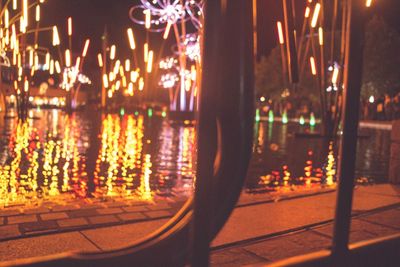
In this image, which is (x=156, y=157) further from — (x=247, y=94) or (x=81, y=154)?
(x=247, y=94)

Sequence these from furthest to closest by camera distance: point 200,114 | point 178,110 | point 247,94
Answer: point 178,110 → point 247,94 → point 200,114

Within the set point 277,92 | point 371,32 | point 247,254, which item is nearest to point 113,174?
point 247,254

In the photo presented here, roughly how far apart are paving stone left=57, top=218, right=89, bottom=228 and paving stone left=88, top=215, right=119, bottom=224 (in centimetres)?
8

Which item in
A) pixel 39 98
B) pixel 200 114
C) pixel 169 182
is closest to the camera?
pixel 200 114

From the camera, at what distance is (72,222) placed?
4.84 metres

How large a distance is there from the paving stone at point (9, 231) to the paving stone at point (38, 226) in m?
0.06

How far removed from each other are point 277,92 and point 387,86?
42.3ft

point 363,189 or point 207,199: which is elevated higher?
point 207,199

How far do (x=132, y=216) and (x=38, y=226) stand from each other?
1.01 meters

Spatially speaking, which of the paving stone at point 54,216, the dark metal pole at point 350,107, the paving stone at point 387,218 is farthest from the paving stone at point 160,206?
the dark metal pole at point 350,107

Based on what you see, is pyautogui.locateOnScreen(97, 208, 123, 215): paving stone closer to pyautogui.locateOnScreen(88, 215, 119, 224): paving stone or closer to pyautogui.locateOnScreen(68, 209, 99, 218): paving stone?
pyautogui.locateOnScreen(68, 209, 99, 218): paving stone

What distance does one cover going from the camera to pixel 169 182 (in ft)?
25.2

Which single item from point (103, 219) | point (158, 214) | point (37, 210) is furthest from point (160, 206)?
point (37, 210)

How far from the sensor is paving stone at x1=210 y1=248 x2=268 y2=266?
12.3ft
